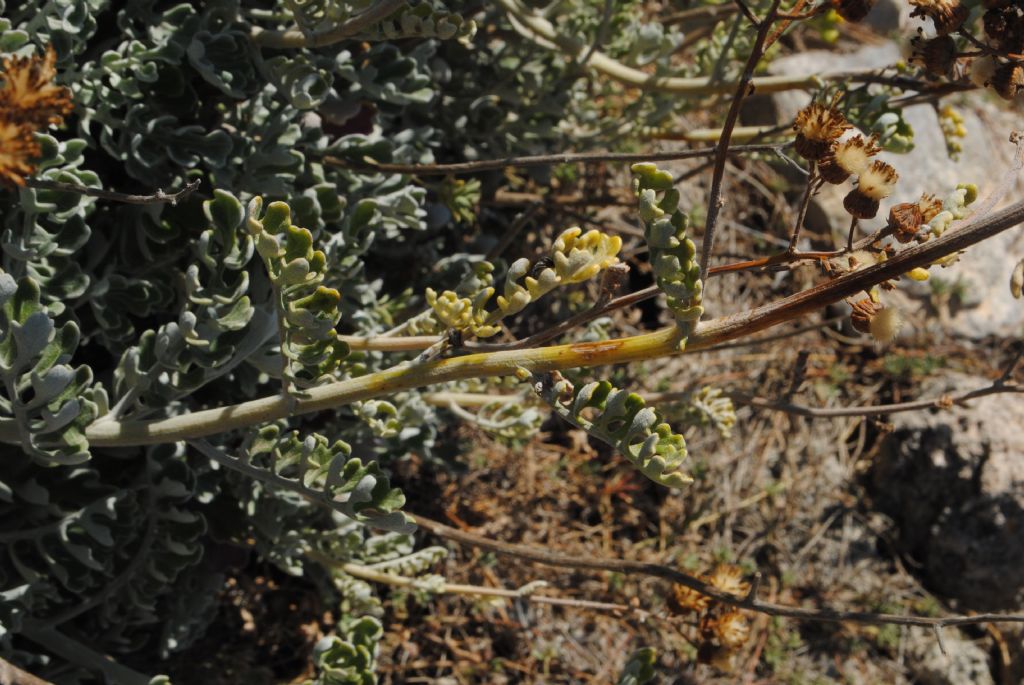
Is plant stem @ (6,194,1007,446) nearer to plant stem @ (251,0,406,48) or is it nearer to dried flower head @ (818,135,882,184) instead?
dried flower head @ (818,135,882,184)

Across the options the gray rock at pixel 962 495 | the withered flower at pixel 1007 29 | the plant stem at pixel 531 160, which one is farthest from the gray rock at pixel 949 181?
the withered flower at pixel 1007 29

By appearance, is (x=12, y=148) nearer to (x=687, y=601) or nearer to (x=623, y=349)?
(x=623, y=349)

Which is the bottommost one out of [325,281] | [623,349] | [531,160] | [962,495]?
[962,495]

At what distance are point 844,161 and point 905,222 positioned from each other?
0.40ft

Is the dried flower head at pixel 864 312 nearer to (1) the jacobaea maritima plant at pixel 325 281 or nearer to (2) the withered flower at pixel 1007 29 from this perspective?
(1) the jacobaea maritima plant at pixel 325 281

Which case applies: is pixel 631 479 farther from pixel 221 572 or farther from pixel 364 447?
pixel 221 572

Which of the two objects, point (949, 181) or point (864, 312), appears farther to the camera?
point (949, 181)

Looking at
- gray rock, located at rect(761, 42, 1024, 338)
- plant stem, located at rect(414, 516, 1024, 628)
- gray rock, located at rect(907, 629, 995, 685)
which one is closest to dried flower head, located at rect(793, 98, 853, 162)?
plant stem, located at rect(414, 516, 1024, 628)

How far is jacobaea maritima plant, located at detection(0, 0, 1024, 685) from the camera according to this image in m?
1.55

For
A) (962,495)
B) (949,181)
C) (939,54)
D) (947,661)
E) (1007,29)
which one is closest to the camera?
(1007,29)

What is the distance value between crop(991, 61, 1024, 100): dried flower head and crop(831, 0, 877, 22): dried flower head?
0.80ft

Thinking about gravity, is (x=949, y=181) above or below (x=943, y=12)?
below

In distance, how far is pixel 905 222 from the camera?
147cm

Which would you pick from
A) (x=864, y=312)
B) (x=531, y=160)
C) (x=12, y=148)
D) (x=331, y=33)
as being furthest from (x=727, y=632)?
(x=12, y=148)
